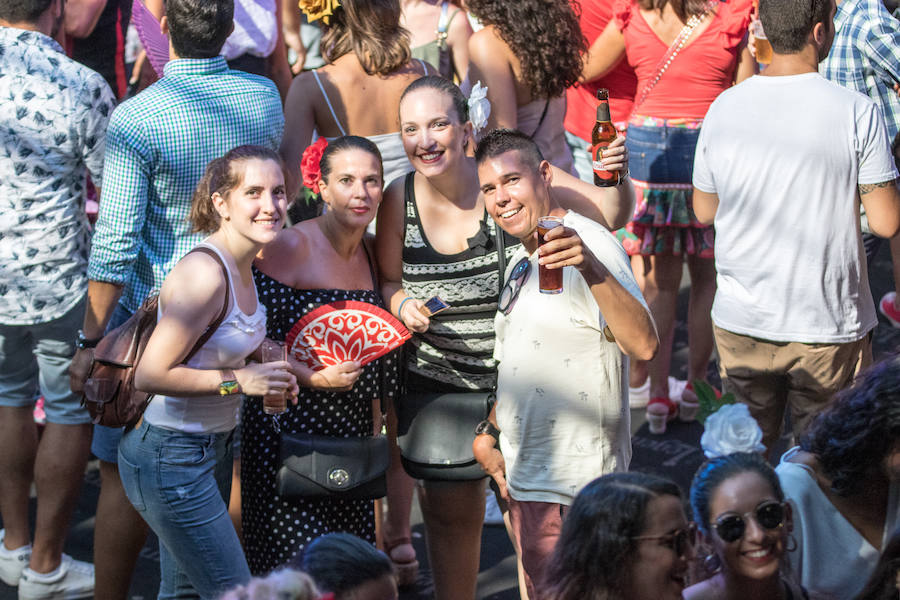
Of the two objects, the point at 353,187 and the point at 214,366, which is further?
the point at 353,187

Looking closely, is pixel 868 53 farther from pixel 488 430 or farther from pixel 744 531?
pixel 744 531

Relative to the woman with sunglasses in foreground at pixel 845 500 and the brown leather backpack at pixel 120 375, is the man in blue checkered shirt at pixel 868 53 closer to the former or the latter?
the woman with sunglasses in foreground at pixel 845 500

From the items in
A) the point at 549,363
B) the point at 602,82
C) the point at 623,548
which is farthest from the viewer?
the point at 602,82

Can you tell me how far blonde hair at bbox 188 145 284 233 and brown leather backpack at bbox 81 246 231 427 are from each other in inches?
11.5

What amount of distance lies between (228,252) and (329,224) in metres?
0.50

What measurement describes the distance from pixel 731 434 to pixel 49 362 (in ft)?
9.00

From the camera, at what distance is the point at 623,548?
234 cm

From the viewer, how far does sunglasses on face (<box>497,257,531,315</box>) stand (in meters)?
3.22

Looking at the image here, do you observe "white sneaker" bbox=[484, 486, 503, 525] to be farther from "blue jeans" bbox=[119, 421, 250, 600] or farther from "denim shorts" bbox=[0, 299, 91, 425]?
"denim shorts" bbox=[0, 299, 91, 425]

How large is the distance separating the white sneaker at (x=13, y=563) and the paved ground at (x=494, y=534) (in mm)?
38

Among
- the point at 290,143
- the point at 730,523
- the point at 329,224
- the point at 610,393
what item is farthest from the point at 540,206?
the point at 290,143

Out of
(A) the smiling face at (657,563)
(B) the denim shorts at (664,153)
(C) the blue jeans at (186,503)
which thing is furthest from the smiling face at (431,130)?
(B) the denim shorts at (664,153)

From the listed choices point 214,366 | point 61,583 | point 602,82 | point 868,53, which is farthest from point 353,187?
point 868,53

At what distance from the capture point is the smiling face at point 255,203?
324 centimetres
